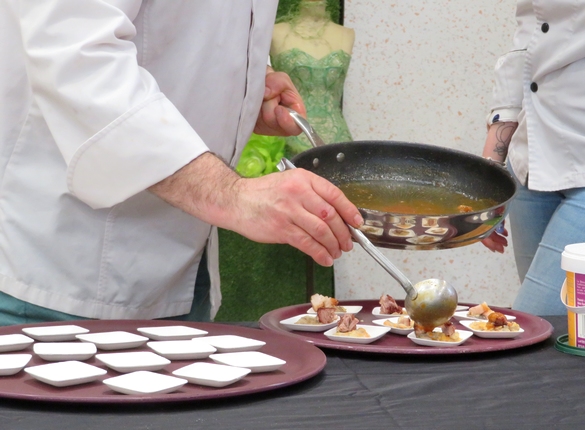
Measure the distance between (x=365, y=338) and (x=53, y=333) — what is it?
0.40m

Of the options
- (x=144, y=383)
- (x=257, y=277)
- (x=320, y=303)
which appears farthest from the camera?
(x=257, y=277)

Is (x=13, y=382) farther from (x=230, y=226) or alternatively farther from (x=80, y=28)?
(x=80, y=28)

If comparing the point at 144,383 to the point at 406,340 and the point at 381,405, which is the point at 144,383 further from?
the point at 406,340

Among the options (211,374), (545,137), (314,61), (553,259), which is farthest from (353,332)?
(314,61)

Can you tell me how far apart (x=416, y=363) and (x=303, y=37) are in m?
2.05

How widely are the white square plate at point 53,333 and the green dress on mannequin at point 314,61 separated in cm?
187

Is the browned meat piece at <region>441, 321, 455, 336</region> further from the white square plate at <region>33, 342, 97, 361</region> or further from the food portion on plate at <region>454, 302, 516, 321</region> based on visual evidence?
the white square plate at <region>33, 342, 97, 361</region>

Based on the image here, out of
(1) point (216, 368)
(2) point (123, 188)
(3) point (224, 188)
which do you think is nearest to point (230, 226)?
(3) point (224, 188)

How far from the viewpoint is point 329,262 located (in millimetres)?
1025

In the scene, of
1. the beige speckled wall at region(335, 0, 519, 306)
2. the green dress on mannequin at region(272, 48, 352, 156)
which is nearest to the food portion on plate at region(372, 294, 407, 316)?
the green dress on mannequin at region(272, 48, 352, 156)

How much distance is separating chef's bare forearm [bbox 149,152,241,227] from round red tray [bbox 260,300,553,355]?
191 millimetres

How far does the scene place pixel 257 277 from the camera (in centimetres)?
300

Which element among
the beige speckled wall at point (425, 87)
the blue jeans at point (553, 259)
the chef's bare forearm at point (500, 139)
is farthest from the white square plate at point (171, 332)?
the beige speckled wall at point (425, 87)

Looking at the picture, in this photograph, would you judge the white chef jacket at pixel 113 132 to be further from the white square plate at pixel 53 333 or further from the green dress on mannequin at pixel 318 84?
the green dress on mannequin at pixel 318 84
